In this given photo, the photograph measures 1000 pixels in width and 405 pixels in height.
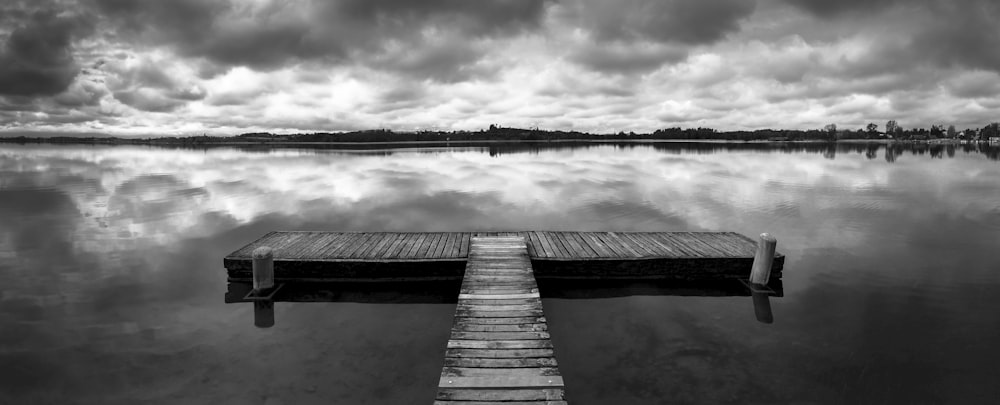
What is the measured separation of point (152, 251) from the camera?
15.7m

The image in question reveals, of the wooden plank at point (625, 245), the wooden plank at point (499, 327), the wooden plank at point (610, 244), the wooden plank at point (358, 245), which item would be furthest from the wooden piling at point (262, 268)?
the wooden plank at point (625, 245)

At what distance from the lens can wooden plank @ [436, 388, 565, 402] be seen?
18.6 feet

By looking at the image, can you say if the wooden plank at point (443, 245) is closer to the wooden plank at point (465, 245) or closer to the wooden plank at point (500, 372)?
the wooden plank at point (465, 245)

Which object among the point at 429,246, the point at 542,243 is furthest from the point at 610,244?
the point at 429,246

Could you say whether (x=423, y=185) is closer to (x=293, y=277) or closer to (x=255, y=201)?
(x=255, y=201)

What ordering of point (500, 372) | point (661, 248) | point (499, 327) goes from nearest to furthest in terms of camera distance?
point (500, 372) < point (499, 327) < point (661, 248)

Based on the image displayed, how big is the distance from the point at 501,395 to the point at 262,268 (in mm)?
8130

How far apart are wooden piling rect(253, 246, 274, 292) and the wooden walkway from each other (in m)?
5.00

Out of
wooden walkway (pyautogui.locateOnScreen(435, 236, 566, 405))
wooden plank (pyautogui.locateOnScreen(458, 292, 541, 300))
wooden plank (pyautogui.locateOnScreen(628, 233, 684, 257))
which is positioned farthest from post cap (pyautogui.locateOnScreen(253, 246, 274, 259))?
wooden plank (pyautogui.locateOnScreen(628, 233, 684, 257))

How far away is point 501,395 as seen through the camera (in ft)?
18.8

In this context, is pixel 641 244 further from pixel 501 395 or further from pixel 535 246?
pixel 501 395

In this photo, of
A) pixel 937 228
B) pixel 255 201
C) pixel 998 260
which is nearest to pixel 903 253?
pixel 998 260

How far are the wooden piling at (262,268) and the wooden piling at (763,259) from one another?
12.3 m

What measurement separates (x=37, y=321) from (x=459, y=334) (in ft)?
32.2
